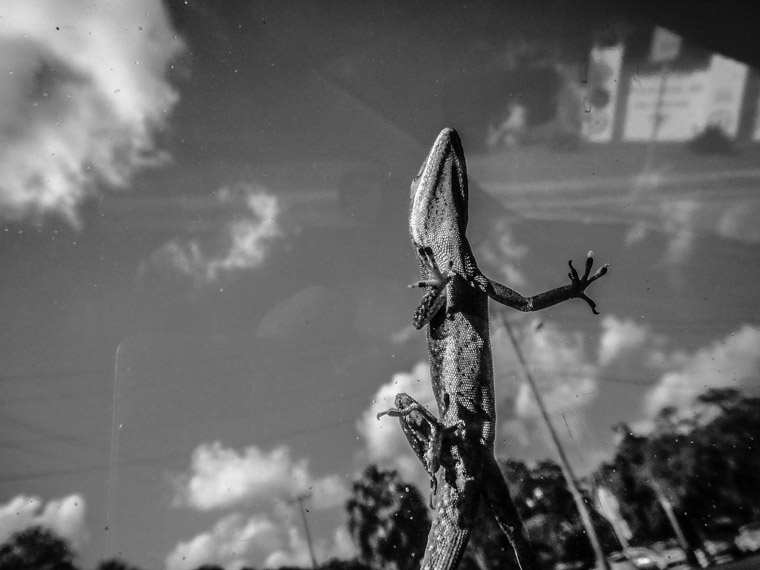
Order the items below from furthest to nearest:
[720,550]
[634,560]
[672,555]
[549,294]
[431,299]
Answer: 1. [720,550]
2. [672,555]
3. [634,560]
4. [549,294]
5. [431,299]

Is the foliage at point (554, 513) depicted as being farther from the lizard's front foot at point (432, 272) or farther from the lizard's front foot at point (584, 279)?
the lizard's front foot at point (432, 272)

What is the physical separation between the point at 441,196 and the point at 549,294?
1195mm

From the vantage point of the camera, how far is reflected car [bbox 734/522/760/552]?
712 cm

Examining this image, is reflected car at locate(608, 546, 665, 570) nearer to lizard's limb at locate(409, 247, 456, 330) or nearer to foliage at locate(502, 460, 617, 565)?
foliage at locate(502, 460, 617, 565)

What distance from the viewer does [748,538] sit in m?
7.25

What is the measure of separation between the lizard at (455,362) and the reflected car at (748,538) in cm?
580

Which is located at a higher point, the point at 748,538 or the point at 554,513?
the point at 554,513

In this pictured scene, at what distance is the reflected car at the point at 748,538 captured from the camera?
712 cm

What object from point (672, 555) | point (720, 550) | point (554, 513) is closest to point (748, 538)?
point (720, 550)

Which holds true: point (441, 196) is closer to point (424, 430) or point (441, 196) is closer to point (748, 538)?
point (424, 430)

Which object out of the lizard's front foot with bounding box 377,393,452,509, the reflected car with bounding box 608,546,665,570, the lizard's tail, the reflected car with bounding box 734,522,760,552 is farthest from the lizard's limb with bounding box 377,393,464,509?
the reflected car with bounding box 734,522,760,552

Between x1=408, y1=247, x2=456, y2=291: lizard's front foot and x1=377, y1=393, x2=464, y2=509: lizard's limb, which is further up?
x1=408, y1=247, x2=456, y2=291: lizard's front foot

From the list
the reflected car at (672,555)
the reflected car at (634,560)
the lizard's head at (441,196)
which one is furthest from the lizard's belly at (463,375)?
the reflected car at (672,555)

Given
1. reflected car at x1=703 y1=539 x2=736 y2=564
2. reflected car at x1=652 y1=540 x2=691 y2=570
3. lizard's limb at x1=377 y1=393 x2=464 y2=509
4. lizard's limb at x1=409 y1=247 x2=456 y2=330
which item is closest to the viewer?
lizard's limb at x1=377 y1=393 x2=464 y2=509
